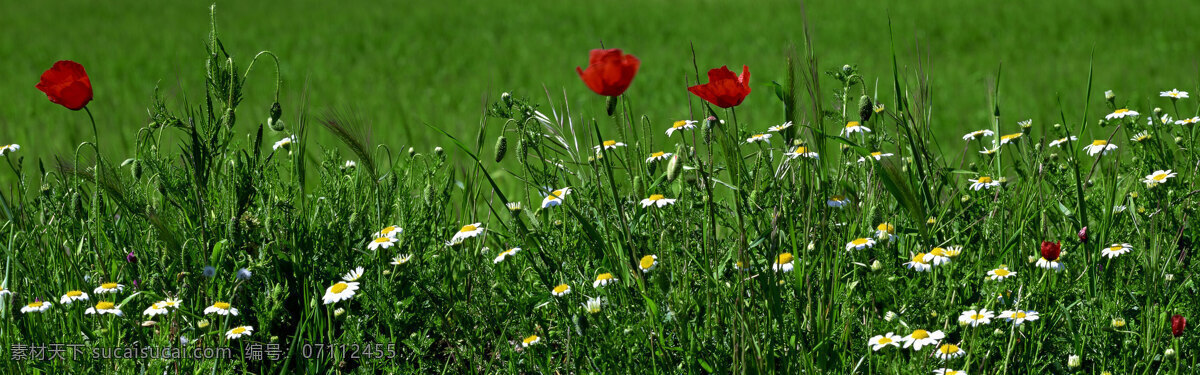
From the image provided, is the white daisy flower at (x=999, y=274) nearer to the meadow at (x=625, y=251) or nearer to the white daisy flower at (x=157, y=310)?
the meadow at (x=625, y=251)

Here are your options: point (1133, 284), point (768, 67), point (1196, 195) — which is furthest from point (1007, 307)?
point (768, 67)

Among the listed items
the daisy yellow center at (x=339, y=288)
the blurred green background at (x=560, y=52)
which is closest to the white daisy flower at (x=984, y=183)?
the daisy yellow center at (x=339, y=288)

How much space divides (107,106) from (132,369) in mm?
5543

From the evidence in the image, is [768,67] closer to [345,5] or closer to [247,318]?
[247,318]

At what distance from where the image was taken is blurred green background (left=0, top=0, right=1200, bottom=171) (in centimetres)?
570

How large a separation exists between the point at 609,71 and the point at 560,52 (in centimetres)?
726

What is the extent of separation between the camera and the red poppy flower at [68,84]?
5.63 feet

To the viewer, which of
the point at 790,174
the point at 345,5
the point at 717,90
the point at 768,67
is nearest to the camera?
the point at 717,90

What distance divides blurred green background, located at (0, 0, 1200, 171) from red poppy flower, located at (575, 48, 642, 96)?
2.98 meters

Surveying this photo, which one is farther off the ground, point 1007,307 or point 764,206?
point 764,206

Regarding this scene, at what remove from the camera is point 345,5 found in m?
13.6

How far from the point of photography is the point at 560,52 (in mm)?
8516

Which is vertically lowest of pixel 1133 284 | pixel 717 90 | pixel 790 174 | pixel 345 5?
pixel 1133 284

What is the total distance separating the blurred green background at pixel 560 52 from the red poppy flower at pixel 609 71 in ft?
9.76
